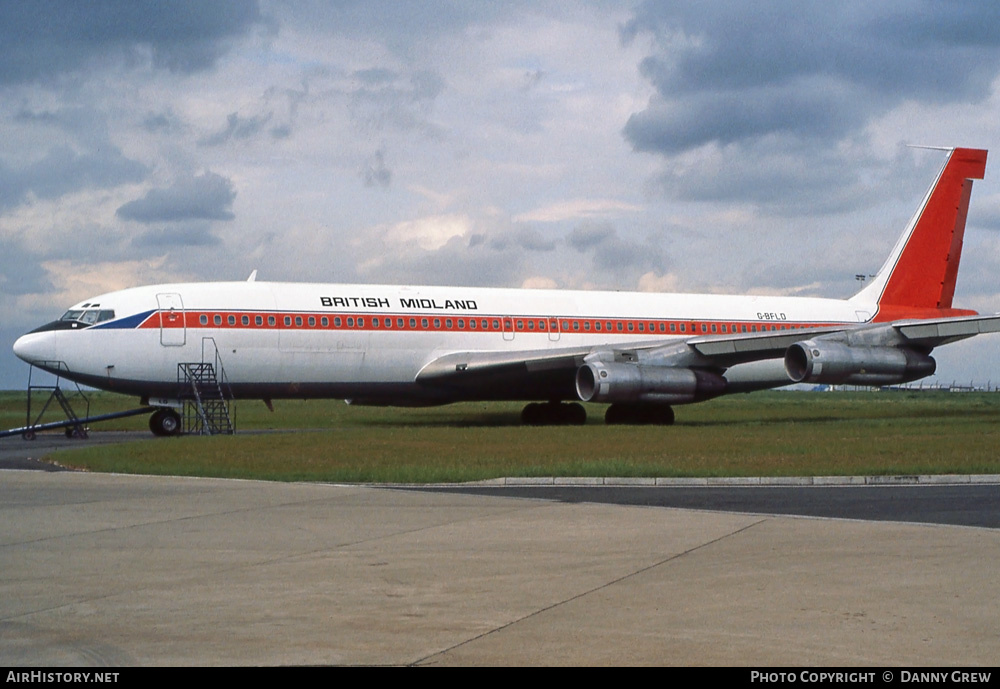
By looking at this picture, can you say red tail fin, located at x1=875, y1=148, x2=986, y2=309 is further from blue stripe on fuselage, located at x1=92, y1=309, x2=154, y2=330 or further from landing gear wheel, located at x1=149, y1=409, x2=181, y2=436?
blue stripe on fuselage, located at x1=92, y1=309, x2=154, y2=330

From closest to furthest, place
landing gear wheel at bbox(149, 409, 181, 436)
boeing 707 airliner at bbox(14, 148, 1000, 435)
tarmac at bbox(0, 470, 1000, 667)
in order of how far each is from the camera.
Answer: tarmac at bbox(0, 470, 1000, 667)
boeing 707 airliner at bbox(14, 148, 1000, 435)
landing gear wheel at bbox(149, 409, 181, 436)

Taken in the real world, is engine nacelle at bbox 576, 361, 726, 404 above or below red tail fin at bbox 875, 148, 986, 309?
below

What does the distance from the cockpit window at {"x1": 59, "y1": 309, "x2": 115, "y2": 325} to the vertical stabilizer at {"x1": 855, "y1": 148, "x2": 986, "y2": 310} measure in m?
26.7

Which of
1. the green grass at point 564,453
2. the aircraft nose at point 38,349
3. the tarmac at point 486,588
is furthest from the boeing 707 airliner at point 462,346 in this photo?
the tarmac at point 486,588

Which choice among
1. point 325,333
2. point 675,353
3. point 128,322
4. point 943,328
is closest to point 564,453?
point 325,333

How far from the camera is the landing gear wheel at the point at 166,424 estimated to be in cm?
3066

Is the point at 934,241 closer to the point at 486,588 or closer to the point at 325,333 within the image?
the point at 325,333

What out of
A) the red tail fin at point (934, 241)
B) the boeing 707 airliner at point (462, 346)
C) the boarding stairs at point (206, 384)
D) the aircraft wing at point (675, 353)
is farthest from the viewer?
the red tail fin at point (934, 241)

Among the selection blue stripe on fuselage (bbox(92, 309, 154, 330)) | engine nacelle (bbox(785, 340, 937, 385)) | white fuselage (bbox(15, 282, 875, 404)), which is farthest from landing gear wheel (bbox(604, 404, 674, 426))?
blue stripe on fuselage (bbox(92, 309, 154, 330))

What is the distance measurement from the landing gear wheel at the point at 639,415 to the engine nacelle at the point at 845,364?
414 cm

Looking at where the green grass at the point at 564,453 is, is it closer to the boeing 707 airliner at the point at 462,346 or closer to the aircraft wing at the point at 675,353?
the boeing 707 airliner at the point at 462,346

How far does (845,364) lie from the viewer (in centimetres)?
3244

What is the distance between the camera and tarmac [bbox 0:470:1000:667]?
6234mm
